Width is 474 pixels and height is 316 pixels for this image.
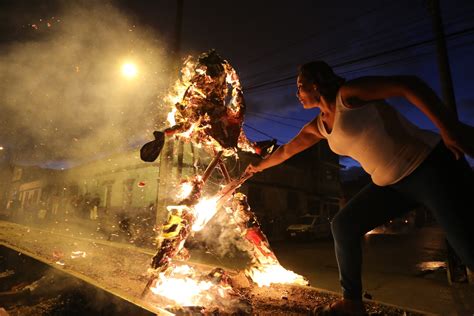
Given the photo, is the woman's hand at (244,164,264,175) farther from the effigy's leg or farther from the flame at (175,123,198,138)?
the flame at (175,123,198,138)

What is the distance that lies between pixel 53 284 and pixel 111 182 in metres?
19.6

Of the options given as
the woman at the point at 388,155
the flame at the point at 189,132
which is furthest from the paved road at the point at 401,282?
the flame at the point at 189,132

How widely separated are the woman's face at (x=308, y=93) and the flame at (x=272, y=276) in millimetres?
2850

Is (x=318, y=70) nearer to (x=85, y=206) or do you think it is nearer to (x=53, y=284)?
(x=53, y=284)

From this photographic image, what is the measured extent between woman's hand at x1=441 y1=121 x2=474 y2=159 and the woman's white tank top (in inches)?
6.8

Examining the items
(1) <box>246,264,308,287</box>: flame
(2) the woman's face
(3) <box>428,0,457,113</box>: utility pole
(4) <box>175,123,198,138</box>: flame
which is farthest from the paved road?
(2) the woman's face

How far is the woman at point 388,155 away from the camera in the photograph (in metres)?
1.80

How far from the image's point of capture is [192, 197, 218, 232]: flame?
411cm

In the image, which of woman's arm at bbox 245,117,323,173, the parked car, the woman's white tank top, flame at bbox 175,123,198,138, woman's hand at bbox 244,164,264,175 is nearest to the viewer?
the woman's white tank top

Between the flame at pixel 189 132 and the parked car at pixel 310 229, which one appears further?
the parked car at pixel 310 229

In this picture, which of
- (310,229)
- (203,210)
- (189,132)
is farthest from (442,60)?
(310,229)

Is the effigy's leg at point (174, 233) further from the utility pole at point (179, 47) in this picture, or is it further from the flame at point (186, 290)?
the utility pole at point (179, 47)

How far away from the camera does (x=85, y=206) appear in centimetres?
2558

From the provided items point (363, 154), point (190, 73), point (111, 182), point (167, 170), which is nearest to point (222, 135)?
point (190, 73)
